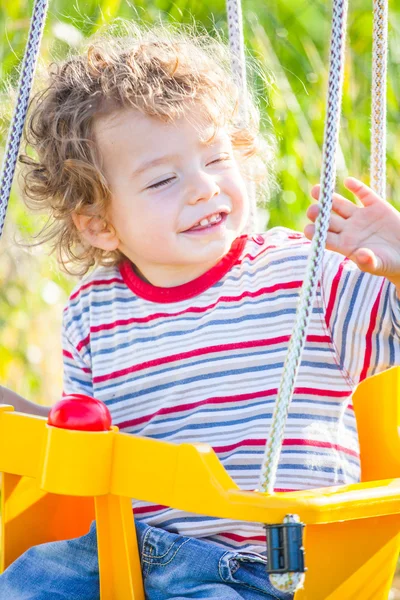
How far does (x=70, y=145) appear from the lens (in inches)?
53.3

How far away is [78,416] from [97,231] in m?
0.45

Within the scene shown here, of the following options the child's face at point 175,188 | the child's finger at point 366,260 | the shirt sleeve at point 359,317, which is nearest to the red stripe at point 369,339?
the shirt sleeve at point 359,317

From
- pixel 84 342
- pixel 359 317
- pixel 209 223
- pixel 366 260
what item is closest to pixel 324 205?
pixel 366 260

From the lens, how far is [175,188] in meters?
1.22

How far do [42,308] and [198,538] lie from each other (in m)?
1.32

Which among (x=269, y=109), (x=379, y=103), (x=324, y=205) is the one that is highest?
(x=269, y=109)

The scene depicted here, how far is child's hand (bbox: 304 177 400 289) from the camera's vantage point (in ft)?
3.27

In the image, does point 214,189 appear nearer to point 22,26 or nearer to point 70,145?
point 70,145

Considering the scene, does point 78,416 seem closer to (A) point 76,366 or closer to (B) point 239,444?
(B) point 239,444

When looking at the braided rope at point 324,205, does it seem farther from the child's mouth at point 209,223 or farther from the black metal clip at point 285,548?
the child's mouth at point 209,223

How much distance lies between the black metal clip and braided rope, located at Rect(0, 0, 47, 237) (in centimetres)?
Result: 47

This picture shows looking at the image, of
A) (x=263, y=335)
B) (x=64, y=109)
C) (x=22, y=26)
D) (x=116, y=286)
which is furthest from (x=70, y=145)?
(x=22, y=26)

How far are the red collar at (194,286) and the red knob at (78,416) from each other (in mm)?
326

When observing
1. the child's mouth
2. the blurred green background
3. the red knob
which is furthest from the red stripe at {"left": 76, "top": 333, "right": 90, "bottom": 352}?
the blurred green background
